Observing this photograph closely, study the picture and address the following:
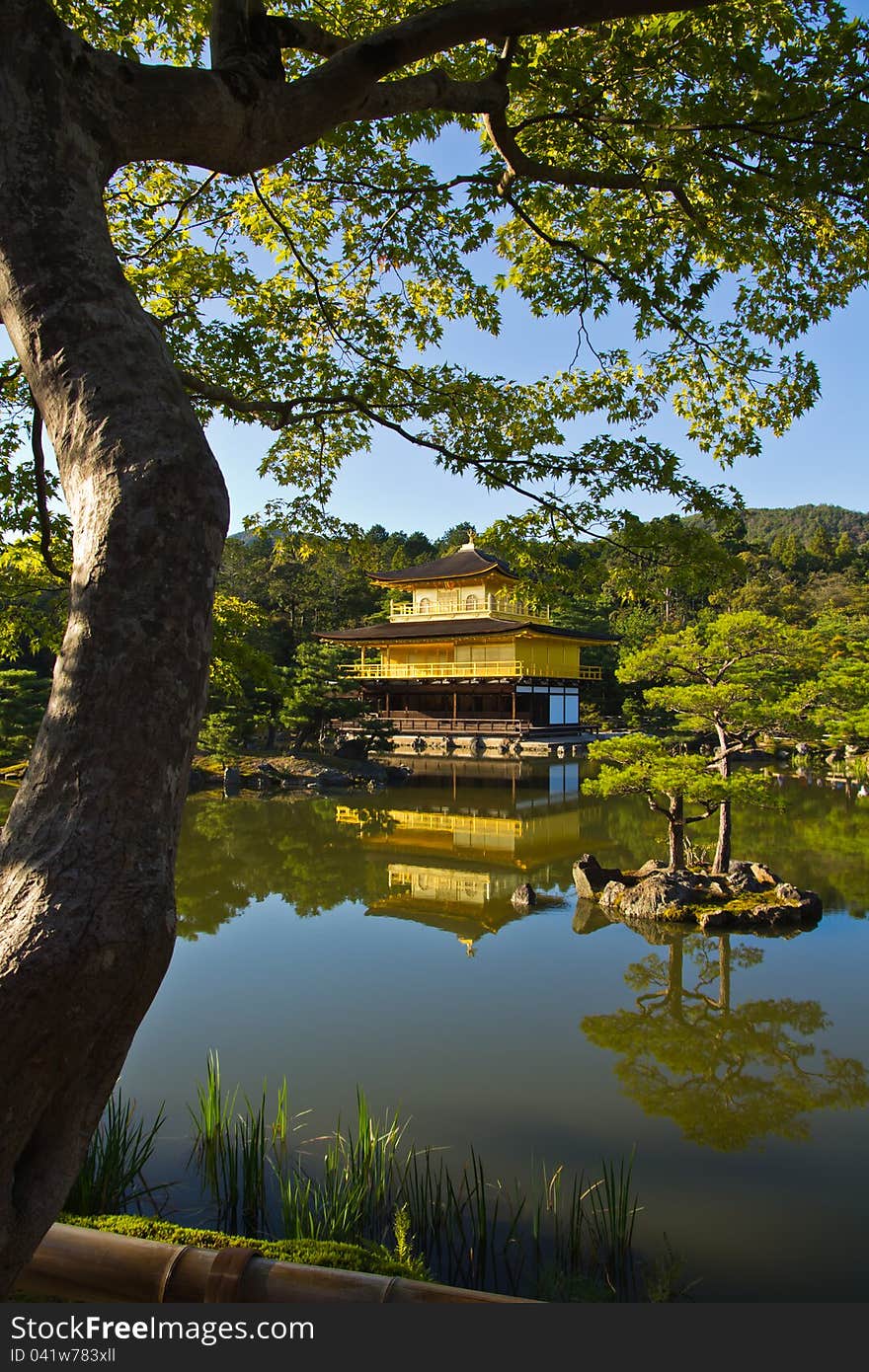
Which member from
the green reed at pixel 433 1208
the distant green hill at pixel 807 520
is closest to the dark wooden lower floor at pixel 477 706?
the green reed at pixel 433 1208

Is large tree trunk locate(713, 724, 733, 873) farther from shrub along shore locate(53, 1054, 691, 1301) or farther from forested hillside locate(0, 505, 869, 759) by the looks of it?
shrub along shore locate(53, 1054, 691, 1301)

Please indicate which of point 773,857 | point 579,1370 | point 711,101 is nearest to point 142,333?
point 579,1370

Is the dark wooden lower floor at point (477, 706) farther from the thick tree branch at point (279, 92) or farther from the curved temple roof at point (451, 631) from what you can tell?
the thick tree branch at point (279, 92)

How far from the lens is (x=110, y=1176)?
2.77 m

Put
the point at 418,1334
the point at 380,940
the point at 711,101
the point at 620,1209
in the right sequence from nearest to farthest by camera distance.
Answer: the point at 418,1334
the point at 620,1209
the point at 711,101
the point at 380,940

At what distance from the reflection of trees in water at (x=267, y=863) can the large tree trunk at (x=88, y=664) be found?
5.99 meters

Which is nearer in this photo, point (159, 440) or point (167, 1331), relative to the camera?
point (159, 440)

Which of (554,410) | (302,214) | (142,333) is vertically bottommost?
(142,333)

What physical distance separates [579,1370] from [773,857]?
842 centimetres

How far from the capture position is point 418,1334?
149 centimetres

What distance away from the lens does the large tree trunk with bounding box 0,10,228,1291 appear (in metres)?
0.95

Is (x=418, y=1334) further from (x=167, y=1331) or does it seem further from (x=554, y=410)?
(x=554, y=410)

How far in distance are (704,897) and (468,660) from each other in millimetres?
16047

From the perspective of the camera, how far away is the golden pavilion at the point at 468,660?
21234mm
